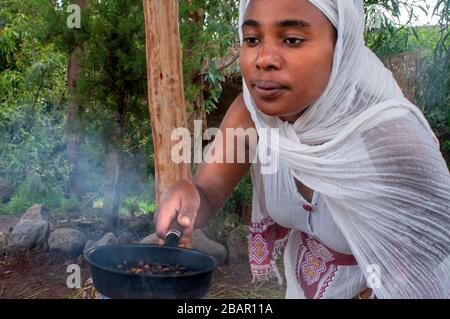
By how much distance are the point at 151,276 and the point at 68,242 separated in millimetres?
3192

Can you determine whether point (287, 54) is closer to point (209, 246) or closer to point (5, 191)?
point (209, 246)

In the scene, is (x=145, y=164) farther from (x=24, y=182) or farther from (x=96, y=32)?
(x=24, y=182)

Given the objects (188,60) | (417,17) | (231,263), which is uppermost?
(417,17)

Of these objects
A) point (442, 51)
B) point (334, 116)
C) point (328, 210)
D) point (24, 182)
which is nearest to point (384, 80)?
point (334, 116)

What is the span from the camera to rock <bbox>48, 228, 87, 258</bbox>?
3.93 meters

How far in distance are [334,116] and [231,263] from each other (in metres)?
2.98

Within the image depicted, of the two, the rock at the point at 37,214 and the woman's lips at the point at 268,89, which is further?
the rock at the point at 37,214

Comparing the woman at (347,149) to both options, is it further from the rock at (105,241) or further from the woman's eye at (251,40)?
the rock at (105,241)

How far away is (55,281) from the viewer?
3.66 metres

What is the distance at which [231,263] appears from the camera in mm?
3969

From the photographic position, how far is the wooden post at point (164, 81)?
2723mm

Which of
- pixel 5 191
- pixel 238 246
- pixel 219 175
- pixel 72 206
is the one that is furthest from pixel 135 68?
pixel 5 191

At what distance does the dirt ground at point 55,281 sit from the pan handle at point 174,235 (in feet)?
7.18

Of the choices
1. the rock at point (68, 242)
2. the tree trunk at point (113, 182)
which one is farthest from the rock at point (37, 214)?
the tree trunk at point (113, 182)
